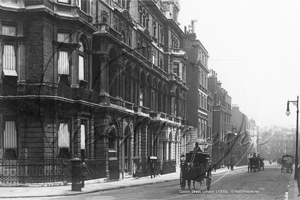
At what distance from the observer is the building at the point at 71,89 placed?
24797 millimetres

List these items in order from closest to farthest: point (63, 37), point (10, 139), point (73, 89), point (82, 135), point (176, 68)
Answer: point (10, 139)
point (63, 37)
point (73, 89)
point (82, 135)
point (176, 68)

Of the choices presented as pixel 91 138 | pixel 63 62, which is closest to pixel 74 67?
pixel 63 62

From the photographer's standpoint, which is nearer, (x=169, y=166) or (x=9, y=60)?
(x=9, y=60)

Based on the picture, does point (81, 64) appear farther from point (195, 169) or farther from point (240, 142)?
point (240, 142)

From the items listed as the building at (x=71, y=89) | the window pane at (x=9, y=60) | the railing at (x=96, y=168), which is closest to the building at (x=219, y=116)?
the building at (x=71, y=89)

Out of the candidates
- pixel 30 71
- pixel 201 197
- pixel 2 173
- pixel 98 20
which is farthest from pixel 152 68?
pixel 201 197

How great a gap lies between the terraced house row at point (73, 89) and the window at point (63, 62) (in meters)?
0.06

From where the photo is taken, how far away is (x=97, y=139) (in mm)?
30250

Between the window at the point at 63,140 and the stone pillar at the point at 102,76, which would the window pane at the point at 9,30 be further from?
the stone pillar at the point at 102,76

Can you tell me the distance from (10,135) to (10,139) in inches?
8.8

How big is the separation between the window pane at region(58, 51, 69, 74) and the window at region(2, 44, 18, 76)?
2595 millimetres

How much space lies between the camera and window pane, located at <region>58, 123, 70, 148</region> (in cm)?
2605

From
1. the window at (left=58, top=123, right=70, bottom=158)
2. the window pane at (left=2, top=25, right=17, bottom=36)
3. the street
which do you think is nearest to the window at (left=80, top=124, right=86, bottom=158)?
the window at (left=58, top=123, right=70, bottom=158)

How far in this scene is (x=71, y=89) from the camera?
26734mm
